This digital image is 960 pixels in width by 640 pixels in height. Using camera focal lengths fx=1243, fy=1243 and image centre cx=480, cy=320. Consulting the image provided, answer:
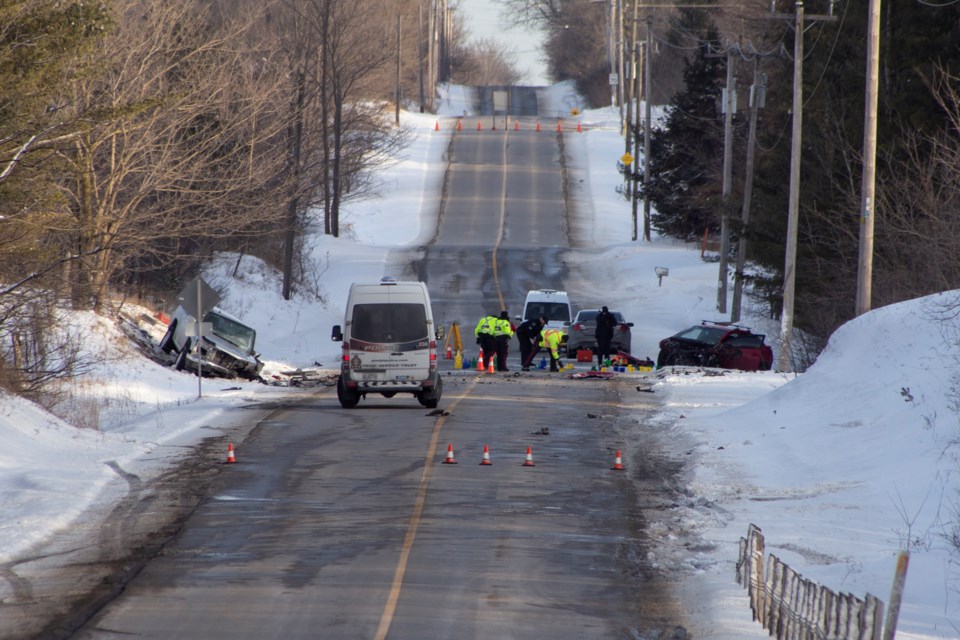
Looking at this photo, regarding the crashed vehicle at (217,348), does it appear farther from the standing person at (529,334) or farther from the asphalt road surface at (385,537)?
the standing person at (529,334)

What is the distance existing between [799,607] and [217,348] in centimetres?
2279

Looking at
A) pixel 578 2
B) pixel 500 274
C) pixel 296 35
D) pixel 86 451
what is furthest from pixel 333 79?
pixel 578 2

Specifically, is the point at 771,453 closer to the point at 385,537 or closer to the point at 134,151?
the point at 385,537

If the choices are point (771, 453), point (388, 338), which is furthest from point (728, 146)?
point (771, 453)

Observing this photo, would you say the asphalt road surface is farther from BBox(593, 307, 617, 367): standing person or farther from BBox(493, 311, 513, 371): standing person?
BBox(593, 307, 617, 367): standing person

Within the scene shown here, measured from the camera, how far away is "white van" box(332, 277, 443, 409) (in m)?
24.0

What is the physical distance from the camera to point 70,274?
30.4m

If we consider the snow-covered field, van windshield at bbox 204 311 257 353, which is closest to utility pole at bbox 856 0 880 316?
the snow-covered field

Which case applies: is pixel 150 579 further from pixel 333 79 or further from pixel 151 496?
pixel 333 79

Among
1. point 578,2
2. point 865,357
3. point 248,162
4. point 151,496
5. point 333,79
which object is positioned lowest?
point 151,496

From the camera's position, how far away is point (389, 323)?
2408cm

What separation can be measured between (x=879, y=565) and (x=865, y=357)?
8823mm

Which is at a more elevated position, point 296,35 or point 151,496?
point 296,35

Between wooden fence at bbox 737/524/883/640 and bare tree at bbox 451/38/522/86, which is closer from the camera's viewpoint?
wooden fence at bbox 737/524/883/640
